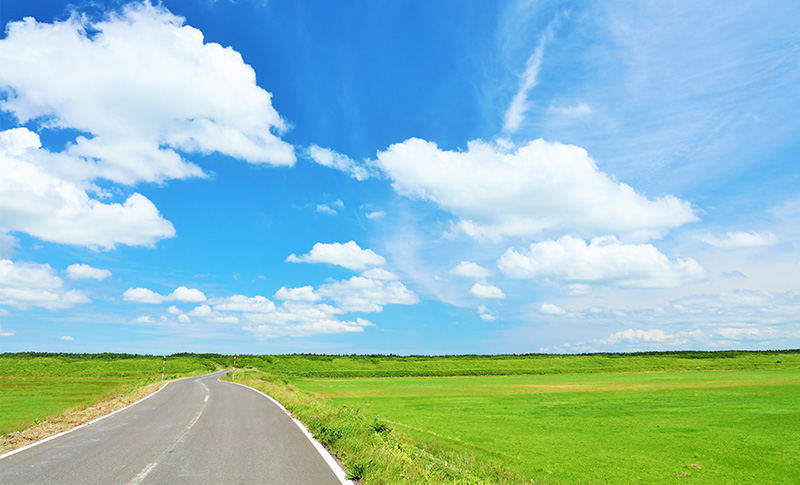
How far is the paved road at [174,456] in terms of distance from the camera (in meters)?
8.80

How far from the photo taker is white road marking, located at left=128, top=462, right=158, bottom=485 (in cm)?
840

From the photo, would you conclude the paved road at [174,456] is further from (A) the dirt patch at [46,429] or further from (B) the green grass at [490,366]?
(B) the green grass at [490,366]

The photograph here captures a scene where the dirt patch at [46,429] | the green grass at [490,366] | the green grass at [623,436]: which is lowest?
the green grass at [490,366]

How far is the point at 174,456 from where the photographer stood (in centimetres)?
1073

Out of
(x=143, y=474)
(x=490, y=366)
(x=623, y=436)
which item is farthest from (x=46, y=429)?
(x=490, y=366)

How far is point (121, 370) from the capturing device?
92.9m

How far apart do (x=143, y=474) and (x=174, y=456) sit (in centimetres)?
182

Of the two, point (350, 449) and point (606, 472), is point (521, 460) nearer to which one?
point (606, 472)

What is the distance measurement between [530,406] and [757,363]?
3988 inches

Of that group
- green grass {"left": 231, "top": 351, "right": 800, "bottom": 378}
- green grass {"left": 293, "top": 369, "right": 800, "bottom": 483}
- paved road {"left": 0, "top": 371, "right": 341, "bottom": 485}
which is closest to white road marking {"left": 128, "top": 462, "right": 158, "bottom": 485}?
paved road {"left": 0, "top": 371, "right": 341, "bottom": 485}

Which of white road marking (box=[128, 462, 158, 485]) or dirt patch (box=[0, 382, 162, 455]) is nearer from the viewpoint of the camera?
white road marking (box=[128, 462, 158, 485])

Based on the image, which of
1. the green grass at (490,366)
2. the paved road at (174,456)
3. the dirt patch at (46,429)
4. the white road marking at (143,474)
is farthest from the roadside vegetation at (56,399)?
the green grass at (490,366)

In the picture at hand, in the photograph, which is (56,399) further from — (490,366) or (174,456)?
(490,366)

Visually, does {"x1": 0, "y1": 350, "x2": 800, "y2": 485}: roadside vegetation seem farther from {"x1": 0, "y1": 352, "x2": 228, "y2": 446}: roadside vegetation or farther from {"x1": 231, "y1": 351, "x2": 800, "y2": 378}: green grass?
{"x1": 231, "y1": 351, "x2": 800, "y2": 378}: green grass
